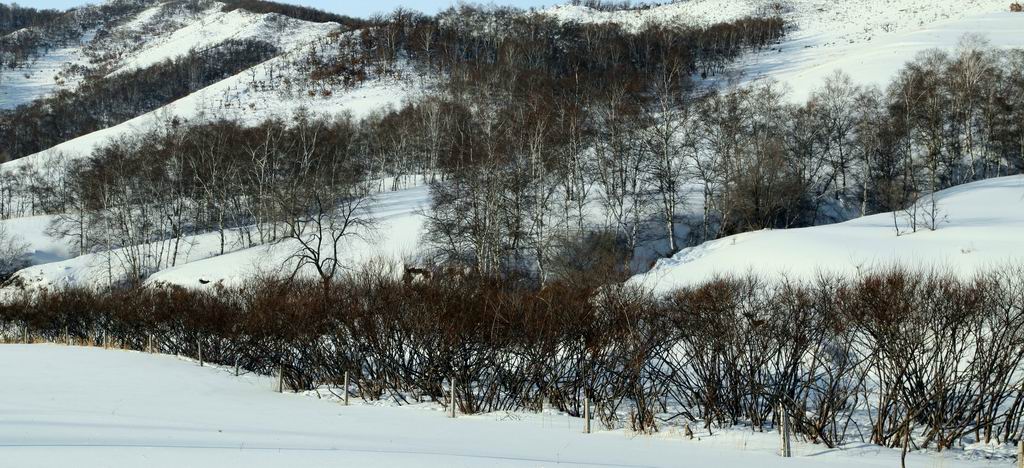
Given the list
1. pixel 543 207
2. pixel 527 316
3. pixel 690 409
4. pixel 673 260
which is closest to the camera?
pixel 690 409

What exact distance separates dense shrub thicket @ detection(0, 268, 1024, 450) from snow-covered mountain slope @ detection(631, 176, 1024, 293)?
4.85m

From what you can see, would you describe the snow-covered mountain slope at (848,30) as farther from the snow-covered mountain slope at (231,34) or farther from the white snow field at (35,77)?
the white snow field at (35,77)

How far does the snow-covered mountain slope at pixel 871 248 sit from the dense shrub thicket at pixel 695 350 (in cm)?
485

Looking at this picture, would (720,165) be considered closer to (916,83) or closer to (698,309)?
(916,83)

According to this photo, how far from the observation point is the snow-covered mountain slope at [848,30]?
73500 mm

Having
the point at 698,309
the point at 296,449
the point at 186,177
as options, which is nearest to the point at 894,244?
the point at 698,309

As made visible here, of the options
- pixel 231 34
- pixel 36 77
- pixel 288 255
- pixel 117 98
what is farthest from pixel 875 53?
pixel 36 77

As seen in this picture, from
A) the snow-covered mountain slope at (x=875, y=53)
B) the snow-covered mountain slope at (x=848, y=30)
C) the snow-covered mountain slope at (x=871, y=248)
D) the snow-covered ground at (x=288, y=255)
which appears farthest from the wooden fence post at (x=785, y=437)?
the snow-covered mountain slope at (x=848, y=30)

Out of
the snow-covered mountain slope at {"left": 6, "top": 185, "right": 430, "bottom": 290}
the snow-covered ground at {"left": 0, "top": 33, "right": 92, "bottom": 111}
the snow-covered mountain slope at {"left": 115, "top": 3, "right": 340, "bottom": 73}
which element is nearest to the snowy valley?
the snow-covered mountain slope at {"left": 6, "top": 185, "right": 430, "bottom": 290}

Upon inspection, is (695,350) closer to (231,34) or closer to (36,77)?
(231,34)

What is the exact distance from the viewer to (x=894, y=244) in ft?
91.3

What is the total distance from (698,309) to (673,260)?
1869 cm

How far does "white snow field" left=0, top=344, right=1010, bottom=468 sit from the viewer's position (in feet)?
31.2

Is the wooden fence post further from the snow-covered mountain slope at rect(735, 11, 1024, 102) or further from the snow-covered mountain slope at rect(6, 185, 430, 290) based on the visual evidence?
the snow-covered mountain slope at rect(735, 11, 1024, 102)
